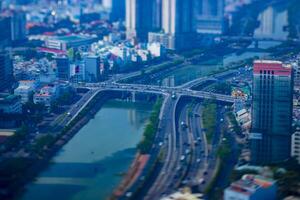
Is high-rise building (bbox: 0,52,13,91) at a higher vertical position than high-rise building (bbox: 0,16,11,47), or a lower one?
lower

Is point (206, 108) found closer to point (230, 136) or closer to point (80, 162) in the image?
point (230, 136)

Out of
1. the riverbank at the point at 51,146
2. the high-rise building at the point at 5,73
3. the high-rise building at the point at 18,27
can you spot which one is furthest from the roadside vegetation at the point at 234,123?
the high-rise building at the point at 18,27

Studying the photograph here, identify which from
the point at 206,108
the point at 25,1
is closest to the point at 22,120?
the point at 206,108

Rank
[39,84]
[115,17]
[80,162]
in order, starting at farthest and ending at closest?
1. [115,17]
2. [39,84]
3. [80,162]

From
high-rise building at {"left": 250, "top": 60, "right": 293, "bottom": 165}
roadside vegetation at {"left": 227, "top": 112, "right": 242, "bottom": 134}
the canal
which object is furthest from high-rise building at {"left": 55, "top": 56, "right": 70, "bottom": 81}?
high-rise building at {"left": 250, "top": 60, "right": 293, "bottom": 165}

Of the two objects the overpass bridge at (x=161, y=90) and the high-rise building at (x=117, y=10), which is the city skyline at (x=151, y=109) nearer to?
the overpass bridge at (x=161, y=90)

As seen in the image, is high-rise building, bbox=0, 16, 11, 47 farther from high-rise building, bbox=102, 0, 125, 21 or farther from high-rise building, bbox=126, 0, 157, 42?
high-rise building, bbox=102, 0, 125, 21

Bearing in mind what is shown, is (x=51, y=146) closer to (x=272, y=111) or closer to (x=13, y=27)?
(x=272, y=111)

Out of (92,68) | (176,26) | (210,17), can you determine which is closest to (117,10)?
(210,17)
